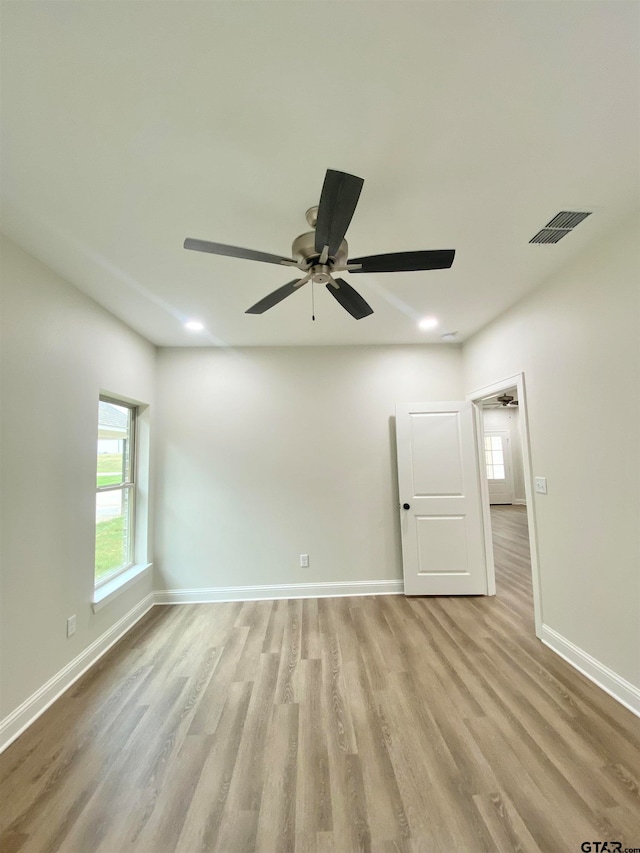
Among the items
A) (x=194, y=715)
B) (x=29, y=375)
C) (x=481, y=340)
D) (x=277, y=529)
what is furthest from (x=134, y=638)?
(x=481, y=340)

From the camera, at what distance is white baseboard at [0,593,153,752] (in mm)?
1784

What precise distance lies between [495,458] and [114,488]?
8724mm

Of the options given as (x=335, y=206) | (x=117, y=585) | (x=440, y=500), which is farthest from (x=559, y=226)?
(x=117, y=585)

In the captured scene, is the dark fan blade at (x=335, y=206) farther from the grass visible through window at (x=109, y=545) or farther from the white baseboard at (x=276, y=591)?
the white baseboard at (x=276, y=591)

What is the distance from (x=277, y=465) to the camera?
368 centimetres

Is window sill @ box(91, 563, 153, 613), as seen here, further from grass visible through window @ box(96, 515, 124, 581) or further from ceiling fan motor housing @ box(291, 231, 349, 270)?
ceiling fan motor housing @ box(291, 231, 349, 270)

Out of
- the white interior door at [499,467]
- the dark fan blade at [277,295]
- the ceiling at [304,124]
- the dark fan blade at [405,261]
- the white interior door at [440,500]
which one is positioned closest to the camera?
the ceiling at [304,124]

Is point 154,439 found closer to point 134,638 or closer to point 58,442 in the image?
point 58,442

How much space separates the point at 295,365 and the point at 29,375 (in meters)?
2.31

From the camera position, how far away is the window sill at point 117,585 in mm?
2568

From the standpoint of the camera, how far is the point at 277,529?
3.61m

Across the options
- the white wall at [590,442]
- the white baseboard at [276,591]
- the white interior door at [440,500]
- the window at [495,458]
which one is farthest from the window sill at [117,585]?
the window at [495,458]

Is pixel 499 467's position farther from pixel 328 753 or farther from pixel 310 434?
pixel 328 753

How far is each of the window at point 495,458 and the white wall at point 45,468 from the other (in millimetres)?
8668
